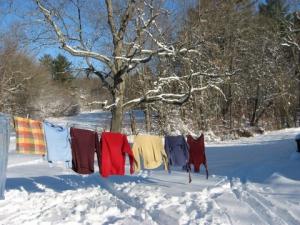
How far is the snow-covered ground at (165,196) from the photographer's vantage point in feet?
28.2

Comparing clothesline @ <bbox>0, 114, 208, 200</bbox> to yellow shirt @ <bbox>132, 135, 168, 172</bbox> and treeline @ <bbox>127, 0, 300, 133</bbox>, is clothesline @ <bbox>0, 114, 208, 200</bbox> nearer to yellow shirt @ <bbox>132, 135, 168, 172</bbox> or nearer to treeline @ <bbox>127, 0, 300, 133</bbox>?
yellow shirt @ <bbox>132, 135, 168, 172</bbox>

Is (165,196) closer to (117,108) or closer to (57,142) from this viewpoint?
(57,142)

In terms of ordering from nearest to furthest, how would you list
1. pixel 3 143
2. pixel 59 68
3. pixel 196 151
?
pixel 3 143 < pixel 196 151 < pixel 59 68

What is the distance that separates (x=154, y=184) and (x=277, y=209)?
5018 millimetres

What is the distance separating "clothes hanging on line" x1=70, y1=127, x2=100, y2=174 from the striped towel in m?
0.77

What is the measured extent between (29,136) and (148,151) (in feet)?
10.8

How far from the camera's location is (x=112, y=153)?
10.3 meters

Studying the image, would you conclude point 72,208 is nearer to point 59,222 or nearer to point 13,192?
point 59,222

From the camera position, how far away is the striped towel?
8836 mm

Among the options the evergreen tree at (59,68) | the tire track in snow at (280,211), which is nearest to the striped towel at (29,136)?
the tire track in snow at (280,211)

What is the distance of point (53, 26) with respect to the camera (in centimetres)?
1523

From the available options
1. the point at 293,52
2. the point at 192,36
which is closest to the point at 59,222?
the point at 192,36

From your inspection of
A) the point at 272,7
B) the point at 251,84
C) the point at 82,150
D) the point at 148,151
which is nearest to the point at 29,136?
the point at 82,150

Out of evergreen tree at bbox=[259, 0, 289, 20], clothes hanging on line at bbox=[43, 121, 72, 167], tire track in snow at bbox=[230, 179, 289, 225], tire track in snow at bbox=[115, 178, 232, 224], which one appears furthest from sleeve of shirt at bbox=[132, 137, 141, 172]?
evergreen tree at bbox=[259, 0, 289, 20]
